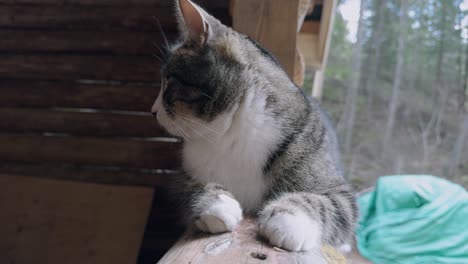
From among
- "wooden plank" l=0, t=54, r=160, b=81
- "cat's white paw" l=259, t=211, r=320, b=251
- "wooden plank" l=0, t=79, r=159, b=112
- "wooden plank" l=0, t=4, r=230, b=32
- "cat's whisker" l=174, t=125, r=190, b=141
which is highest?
"wooden plank" l=0, t=4, r=230, b=32

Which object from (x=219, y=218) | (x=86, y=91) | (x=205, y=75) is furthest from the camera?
(x=86, y=91)

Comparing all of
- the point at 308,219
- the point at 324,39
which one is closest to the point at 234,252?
the point at 308,219

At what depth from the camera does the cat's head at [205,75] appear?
1.72 m

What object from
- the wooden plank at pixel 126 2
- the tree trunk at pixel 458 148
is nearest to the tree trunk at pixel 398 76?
the tree trunk at pixel 458 148

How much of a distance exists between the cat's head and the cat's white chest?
62 millimetres

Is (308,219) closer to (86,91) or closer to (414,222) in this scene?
(414,222)

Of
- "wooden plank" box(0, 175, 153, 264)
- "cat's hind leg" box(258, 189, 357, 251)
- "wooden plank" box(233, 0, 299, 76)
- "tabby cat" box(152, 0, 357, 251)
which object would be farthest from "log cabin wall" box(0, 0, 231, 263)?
"cat's hind leg" box(258, 189, 357, 251)

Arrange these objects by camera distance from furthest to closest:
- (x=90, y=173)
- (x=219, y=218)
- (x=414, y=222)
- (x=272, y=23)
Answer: (x=90, y=173) < (x=414, y=222) < (x=272, y=23) < (x=219, y=218)

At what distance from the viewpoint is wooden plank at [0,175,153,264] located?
2746mm

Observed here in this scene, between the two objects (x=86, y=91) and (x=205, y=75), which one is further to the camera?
(x=86, y=91)

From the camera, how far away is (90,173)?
120 inches

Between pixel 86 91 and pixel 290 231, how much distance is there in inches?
82.3

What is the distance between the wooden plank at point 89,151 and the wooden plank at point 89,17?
82cm

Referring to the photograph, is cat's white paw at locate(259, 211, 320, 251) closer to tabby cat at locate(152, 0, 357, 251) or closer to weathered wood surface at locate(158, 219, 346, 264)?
weathered wood surface at locate(158, 219, 346, 264)
